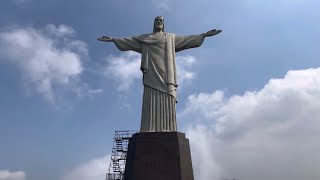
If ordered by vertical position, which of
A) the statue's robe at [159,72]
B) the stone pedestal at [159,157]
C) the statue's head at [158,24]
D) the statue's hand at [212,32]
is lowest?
the stone pedestal at [159,157]

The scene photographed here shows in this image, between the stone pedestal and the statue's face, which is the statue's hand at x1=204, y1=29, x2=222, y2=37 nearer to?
the statue's face

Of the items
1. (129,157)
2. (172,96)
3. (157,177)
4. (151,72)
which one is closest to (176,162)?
(157,177)

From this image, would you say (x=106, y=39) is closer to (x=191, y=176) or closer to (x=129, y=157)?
(x=129, y=157)

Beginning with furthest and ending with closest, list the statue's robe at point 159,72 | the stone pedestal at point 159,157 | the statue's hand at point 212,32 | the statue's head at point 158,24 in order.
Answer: the statue's head at point 158,24, the statue's hand at point 212,32, the statue's robe at point 159,72, the stone pedestal at point 159,157

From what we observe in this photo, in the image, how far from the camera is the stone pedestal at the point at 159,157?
1266 cm

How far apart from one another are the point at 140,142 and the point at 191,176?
7.20 ft

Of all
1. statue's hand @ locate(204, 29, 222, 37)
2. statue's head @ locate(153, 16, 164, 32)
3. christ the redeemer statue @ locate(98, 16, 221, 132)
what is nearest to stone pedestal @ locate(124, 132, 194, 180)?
christ the redeemer statue @ locate(98, 16, 221, 132)

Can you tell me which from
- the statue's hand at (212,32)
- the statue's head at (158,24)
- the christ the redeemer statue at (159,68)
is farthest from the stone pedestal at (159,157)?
the statue's head at (158,24)

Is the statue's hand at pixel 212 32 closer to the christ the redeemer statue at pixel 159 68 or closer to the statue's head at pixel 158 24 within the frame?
the christ the redeemer statue at pixel 159 68

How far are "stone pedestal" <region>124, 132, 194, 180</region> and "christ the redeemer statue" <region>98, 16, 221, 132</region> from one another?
0.53 m

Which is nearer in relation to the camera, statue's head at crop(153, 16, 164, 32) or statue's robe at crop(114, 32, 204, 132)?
statue's robe at crop(114, 32, 204, 132)

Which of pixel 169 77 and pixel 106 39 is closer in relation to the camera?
pixel 169 77

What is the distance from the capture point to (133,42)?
15.6m

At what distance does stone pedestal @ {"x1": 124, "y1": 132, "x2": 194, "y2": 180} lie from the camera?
12.7 meters
